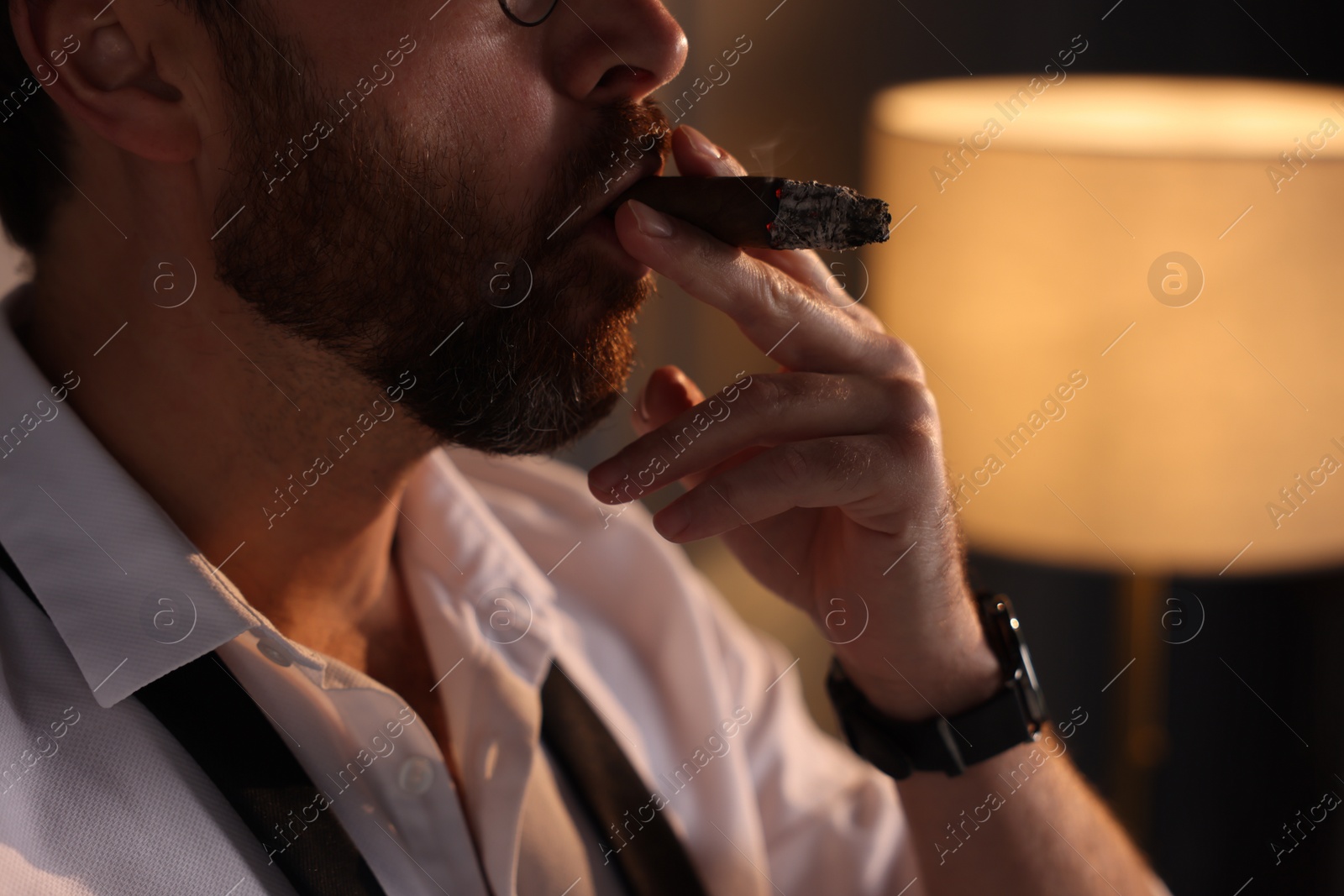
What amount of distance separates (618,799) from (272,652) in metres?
0.45

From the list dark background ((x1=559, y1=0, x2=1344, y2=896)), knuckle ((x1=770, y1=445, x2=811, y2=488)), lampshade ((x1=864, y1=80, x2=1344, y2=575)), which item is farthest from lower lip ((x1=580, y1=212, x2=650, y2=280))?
dark background ((x1=559, y1=0, x2=1344, y2=896))

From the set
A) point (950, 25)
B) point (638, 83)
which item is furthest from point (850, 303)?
point (950, 25)

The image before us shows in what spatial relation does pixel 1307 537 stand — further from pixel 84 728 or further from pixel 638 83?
pixel 84 728

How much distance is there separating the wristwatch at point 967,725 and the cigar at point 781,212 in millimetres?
544

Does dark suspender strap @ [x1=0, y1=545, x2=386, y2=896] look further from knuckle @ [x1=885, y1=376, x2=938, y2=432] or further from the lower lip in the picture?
knuckle @ [x1=885, y1=376, x2=938, y2=432]

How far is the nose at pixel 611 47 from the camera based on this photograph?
908mm

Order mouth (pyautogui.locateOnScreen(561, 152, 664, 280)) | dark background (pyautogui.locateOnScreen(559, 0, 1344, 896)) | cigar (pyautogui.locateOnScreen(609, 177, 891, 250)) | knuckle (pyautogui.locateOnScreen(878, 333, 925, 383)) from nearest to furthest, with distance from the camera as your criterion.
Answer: cigar (pyautogui.locateOnScreen(609, 177, 891, 250))
mouth (pyautogui.locateOnScreen(561, 152, 664, 280))
knuckle (pyautogui.locateOnScreen(878, 333, 925, 383))
dark background (pyautogui.locateOnScreen(559, 0, 1344, 896))

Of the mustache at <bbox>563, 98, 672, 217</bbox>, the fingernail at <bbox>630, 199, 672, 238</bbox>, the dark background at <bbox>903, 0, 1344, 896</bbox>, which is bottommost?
the dark background at <bbox>903, 0, 1344, 896</bbox>

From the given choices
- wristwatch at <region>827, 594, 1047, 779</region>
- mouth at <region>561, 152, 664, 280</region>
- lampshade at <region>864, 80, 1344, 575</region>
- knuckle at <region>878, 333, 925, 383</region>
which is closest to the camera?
mouth at <region>561, 152, 664, 280</region>

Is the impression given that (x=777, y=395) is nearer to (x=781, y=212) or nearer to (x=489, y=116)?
(x=781, y=212)

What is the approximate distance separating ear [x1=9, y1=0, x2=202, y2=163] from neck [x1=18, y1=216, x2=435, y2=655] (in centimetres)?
11

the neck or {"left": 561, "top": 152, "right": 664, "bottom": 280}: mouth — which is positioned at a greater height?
the neck

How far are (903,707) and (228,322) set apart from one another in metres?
0.85

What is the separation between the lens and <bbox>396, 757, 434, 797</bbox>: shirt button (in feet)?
3.34
